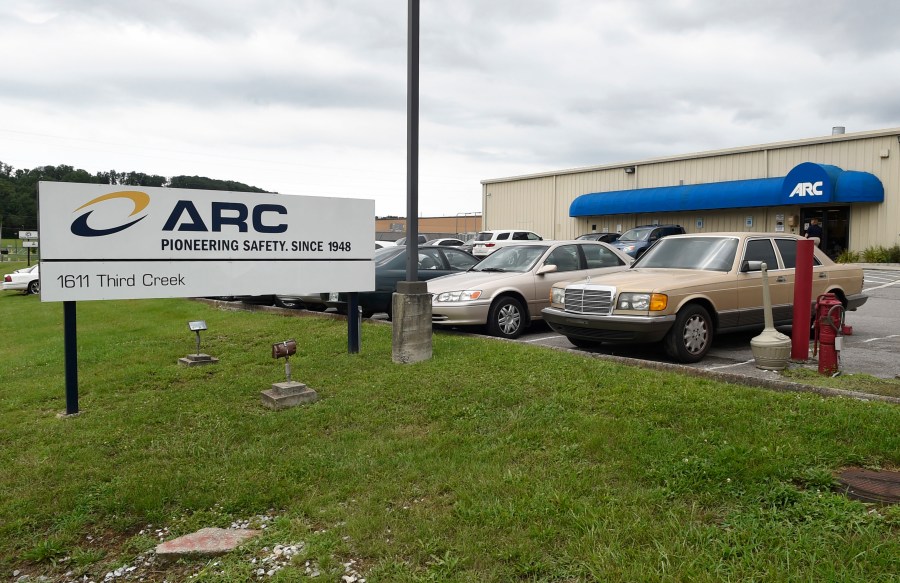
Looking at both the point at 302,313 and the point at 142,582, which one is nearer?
the point at 142,582

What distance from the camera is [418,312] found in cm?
790

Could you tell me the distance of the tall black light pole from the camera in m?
8.01

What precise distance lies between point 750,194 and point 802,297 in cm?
2394

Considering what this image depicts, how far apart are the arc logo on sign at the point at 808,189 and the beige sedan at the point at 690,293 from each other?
60.6 feet

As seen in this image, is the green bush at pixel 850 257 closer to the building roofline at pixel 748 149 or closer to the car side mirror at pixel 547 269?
the building roofline at pixel 748 149

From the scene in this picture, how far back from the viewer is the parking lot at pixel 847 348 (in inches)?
294

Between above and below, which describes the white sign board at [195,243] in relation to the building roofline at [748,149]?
below

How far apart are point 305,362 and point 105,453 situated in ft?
10.1

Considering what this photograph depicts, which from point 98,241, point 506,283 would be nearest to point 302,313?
point 506,283

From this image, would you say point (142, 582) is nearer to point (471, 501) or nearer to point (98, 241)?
point (471, 501)

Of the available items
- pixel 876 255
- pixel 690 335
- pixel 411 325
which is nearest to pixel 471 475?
pixel 411 325

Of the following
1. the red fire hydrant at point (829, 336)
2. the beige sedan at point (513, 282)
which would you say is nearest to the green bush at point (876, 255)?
the beige sedan at point (513, 282)

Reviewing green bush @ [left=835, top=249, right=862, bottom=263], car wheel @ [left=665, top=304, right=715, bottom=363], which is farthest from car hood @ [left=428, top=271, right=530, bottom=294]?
green bush @ [left=835, top=249, right=862, bottom=263]

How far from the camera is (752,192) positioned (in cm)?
2880
